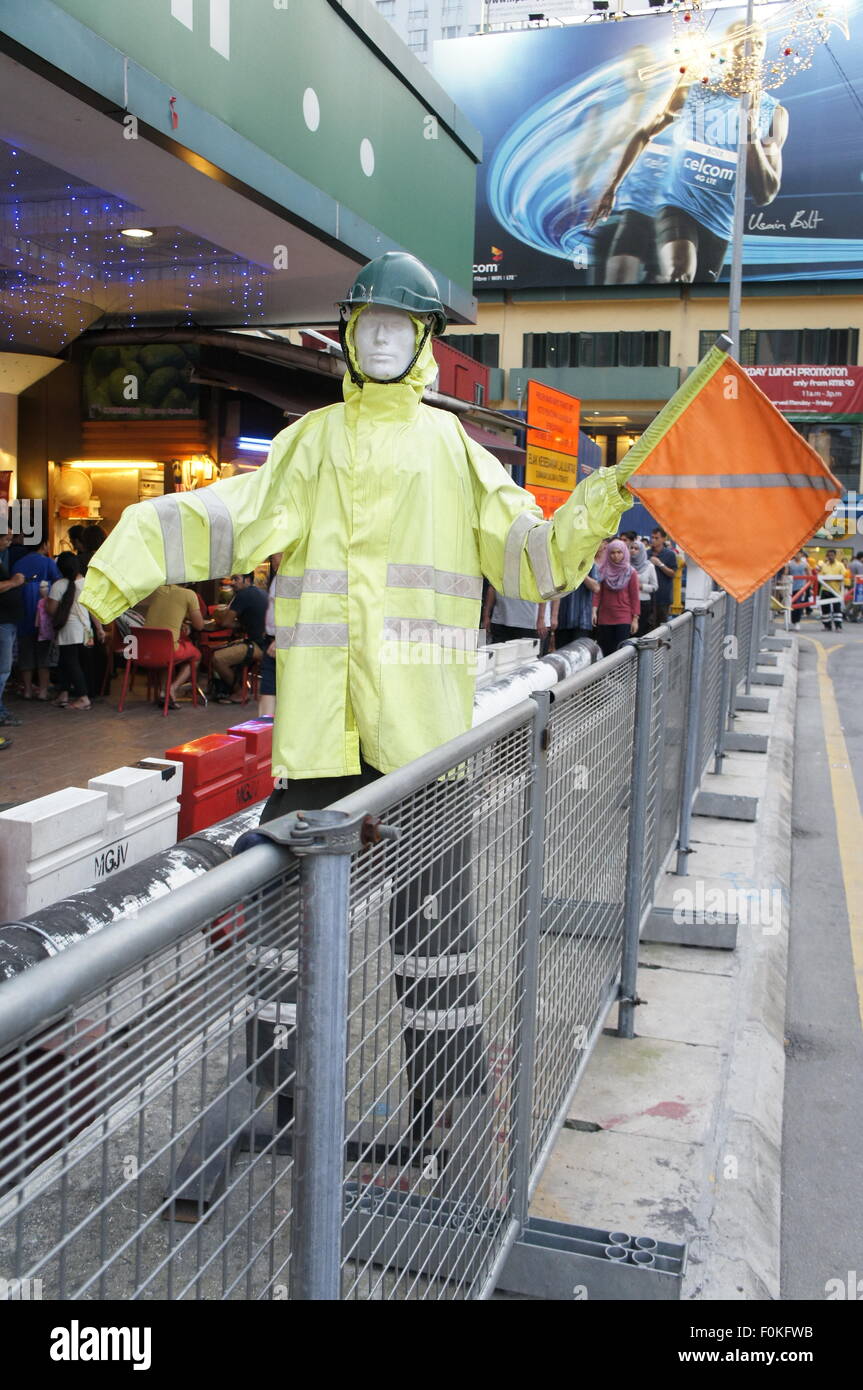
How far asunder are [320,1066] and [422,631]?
181 cm

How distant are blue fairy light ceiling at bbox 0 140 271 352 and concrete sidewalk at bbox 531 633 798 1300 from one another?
18.7 ft

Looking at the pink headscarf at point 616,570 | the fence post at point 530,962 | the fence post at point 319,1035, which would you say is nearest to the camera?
the fence post at point 319,1035

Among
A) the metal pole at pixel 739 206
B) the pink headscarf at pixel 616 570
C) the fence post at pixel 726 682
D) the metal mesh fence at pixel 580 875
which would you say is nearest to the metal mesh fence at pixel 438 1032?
the metal mesh fence at pixel 580 875

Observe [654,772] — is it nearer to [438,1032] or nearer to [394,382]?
[394,382]

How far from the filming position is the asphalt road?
3.42 m

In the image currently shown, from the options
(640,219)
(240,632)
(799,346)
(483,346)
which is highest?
(640,219)

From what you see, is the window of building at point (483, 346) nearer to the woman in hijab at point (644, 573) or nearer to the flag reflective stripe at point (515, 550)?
the woman in hijab at point (644, 573)

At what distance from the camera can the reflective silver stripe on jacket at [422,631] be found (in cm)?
331

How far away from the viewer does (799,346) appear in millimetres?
41781

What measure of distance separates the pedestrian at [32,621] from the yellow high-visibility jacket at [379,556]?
748 centimetres

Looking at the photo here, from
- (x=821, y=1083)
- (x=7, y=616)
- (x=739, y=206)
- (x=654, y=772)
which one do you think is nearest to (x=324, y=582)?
(x=654, y=772)
